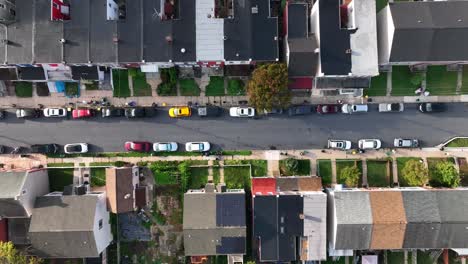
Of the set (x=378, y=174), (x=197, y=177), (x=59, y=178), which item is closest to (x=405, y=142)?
(x=378, y=174)

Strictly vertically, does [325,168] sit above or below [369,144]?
below

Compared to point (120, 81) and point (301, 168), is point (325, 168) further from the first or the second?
point (120, 81)

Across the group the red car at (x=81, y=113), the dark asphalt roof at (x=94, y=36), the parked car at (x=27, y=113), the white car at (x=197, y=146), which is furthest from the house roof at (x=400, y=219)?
the parked car at (x=27, y=113)

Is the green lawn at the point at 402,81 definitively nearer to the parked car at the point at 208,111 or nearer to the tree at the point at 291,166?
the tree at the point at 291,166

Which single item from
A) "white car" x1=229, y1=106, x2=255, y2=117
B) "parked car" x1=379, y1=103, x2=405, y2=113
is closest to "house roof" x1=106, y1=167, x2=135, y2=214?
"white car" x1=229, y1=106, x2=255, y2=117

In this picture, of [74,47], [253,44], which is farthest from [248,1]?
[74,47]

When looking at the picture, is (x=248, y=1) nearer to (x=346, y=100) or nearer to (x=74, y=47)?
(x=346, y=100)
